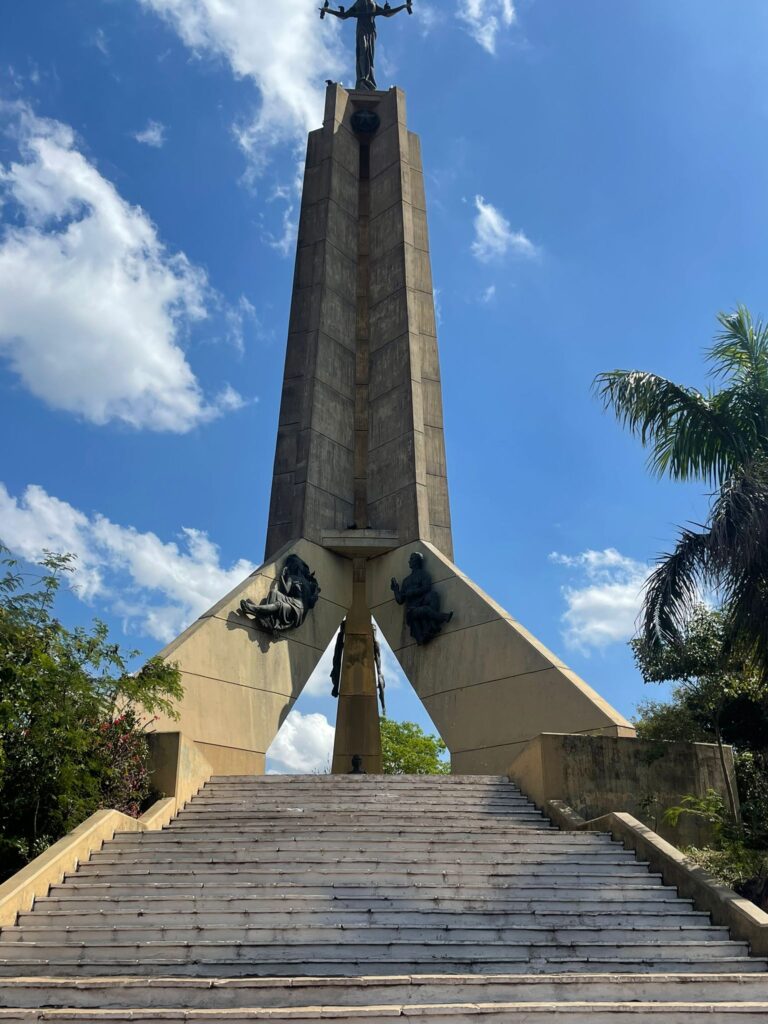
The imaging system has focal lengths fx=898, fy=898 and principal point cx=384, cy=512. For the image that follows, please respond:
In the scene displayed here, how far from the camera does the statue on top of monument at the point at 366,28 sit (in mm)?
23422

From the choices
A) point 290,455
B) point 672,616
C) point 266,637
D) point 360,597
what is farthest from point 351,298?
point 672,616

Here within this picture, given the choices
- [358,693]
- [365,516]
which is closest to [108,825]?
[358,693]

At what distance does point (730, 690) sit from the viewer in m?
14.0

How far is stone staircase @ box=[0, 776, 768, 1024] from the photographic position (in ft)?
16.4

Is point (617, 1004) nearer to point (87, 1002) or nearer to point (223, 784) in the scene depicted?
point (87, 1002)

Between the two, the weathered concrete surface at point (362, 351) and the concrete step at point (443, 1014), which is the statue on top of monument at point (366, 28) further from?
the concrete step at point (443, 1014)

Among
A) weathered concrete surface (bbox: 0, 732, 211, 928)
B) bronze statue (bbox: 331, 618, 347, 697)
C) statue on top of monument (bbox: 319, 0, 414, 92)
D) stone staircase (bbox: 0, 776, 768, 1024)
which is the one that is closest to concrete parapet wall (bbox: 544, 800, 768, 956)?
stone staircase (bbox: 0, 776, 768, 1024)

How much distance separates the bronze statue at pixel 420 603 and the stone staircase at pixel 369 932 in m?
6.37

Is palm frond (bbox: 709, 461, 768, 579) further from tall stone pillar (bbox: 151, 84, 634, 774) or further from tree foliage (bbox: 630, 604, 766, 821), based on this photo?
tree foliage (bbox: 630, 604, 766, 821)

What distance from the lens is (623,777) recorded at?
9914 mm

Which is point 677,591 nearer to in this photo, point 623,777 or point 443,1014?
point 623,777

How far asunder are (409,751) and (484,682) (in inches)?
818

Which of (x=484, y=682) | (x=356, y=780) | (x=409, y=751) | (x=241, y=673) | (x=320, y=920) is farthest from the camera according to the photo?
(x=409, y=751)

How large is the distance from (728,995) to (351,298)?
17.3 m
